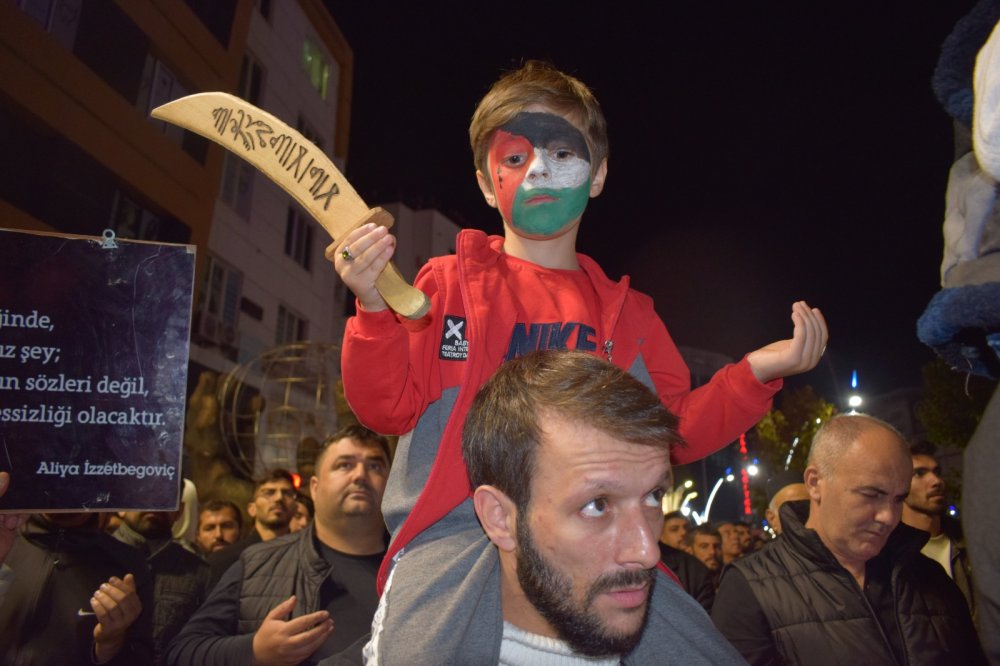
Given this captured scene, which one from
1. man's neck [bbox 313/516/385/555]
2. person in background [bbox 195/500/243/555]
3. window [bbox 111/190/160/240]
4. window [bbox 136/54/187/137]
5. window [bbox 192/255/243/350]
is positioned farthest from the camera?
window [bbox 192/255/243/350]

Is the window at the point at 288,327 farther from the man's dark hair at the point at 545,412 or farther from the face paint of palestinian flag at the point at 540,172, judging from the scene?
the man's dark hair at the point at 545,412

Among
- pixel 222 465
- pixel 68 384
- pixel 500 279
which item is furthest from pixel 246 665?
pixel 222 465

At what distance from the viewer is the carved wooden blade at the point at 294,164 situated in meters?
2.45

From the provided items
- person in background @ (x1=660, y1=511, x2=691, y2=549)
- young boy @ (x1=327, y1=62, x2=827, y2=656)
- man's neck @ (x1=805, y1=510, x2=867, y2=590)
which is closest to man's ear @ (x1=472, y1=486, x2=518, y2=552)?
young boy @ (x1=327, y1=62, x2=827, y2=656)

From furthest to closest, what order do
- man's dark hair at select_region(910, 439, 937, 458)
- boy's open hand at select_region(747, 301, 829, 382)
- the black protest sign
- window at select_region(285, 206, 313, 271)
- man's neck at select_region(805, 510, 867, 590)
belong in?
1. window at select_region(285, 206, 313, 271)
2. man's dark hair at select_region(910, 439, 937, 458)
3. man's neck at select_region(805, 510, 867, 590)
4. the black protest sign
5. boy's open hand at select_region(747, 301, 829, 382)

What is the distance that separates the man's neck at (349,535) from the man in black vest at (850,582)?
2.13m

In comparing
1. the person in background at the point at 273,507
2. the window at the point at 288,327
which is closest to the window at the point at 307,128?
the window at the point at 288,327

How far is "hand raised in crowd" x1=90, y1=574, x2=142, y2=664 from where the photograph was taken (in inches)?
167

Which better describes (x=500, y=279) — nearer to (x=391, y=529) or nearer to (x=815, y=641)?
(x=391, y=529)

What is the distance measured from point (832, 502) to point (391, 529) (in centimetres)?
268

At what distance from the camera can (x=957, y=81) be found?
146 centimetres

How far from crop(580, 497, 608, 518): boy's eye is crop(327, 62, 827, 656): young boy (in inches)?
17.8

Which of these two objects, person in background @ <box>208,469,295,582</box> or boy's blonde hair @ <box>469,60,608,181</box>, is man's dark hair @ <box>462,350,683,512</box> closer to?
boy's blonde hair @ <box>469,60,608,181</box>

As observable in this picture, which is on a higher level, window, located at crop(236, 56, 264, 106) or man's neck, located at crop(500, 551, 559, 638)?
window, located at crop(236, 56, 264, 106)
